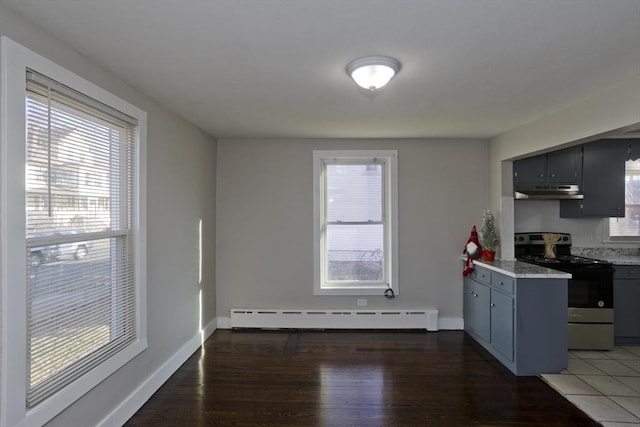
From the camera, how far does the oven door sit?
3725 mm

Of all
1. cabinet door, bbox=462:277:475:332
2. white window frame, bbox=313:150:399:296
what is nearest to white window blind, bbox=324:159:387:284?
white window frame, bbox=313:150:399:296

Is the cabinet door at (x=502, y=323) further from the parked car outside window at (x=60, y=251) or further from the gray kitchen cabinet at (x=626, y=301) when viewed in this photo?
the parked car outside window at (x=60, y=251)

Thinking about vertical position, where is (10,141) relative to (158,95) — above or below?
below

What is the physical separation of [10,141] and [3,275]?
0.60 meters

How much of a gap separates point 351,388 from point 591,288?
107 inches

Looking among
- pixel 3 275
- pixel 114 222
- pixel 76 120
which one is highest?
pixel 76 120

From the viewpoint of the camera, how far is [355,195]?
4660 millimetres

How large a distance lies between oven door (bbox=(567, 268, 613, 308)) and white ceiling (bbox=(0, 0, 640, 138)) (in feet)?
5.76

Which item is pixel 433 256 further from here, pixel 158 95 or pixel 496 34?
pixel 158 95

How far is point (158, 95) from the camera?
113 inches

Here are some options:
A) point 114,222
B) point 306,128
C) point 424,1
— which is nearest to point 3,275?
point 114,222

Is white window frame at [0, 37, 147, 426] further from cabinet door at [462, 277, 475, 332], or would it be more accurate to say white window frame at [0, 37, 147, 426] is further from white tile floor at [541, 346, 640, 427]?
cabinet door at [462, 277, 475, 332]

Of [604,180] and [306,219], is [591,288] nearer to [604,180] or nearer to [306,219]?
[604,180]

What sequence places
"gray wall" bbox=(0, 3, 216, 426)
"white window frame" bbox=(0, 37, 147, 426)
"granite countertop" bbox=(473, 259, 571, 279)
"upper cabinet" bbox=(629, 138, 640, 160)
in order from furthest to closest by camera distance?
1. "upper cabinet" bbox=(629, 138, 640, 160)
2. "granite countertop" bbox=(473, 259, 571, 279)
3. "gray wall" bbox=(0, 3, 216, 426)
4. "white window frame" bbox=(0, 37, 147, 426)
